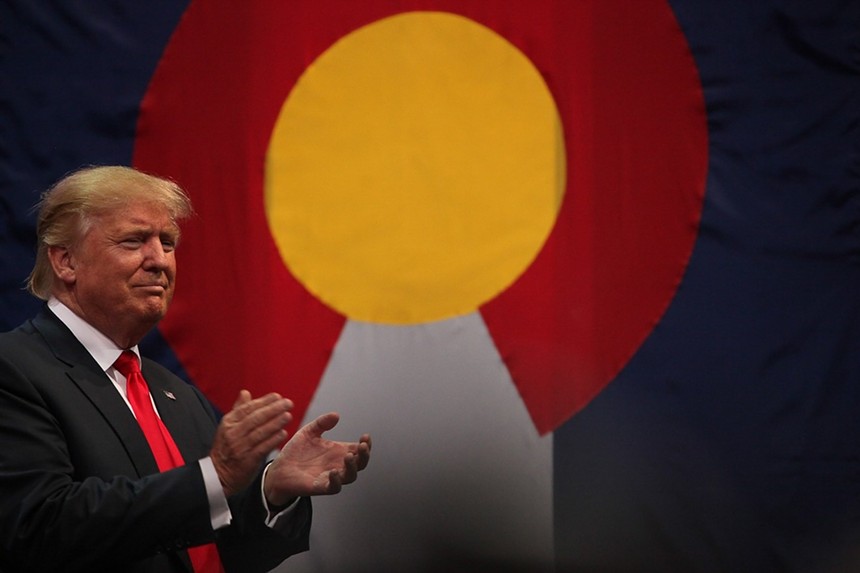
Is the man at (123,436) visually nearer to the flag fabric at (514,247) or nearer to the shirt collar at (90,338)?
the shirt collar at (90,338)

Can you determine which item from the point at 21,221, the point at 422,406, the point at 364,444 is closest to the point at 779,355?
the point at 422,406

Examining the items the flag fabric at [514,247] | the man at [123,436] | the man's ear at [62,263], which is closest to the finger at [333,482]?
the man at [123,436]

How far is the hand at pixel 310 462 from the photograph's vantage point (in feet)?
5.44

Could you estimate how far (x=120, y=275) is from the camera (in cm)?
175

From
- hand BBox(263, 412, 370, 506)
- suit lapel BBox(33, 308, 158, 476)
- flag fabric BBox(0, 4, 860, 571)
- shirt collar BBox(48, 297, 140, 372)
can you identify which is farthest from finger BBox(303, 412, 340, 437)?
flag fabric BBox(0, 4, 860, 571)

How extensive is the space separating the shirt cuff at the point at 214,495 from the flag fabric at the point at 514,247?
0.85 metres

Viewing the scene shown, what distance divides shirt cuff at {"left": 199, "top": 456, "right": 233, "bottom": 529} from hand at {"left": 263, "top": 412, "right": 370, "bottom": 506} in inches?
8.0

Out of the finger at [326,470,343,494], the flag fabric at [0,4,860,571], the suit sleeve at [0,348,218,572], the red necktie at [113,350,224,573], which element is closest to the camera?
the suit sleeve at [0,348,218,572]

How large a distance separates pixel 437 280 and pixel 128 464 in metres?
0.92

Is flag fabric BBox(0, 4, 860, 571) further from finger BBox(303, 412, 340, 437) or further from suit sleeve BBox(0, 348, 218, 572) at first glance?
suit sleeve BBox(0, 348, 218, 572)

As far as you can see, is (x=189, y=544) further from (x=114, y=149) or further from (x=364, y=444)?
(x=114, y=149)

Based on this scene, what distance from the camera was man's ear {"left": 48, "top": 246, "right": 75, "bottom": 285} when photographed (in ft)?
5.78

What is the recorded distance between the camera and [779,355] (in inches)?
88.7

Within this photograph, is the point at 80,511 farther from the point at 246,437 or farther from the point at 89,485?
the point at 246,437
